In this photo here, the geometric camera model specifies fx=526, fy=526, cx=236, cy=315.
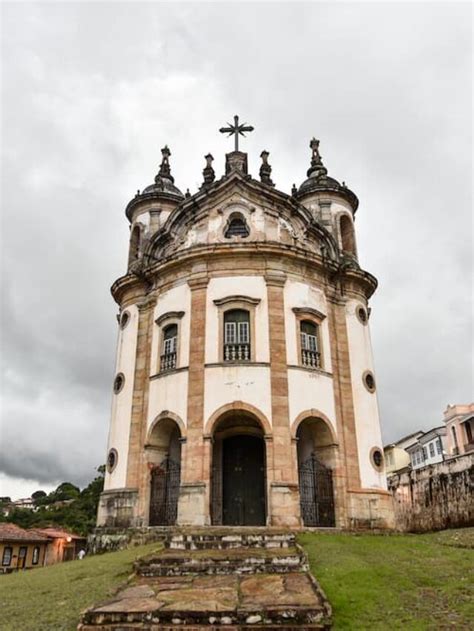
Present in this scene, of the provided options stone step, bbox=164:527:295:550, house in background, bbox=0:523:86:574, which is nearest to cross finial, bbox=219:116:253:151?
stone step, bbox=164:527:295:550

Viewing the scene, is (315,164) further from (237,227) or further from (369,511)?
(369,511)

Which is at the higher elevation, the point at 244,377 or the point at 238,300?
the point at 238,300

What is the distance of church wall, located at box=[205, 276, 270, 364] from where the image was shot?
57.7 ft

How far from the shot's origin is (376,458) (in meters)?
18.5

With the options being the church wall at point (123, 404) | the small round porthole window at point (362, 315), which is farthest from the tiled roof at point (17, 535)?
the small round porthole window at point (362, 315)

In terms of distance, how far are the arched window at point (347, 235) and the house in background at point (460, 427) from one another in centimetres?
2993

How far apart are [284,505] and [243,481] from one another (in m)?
2.87

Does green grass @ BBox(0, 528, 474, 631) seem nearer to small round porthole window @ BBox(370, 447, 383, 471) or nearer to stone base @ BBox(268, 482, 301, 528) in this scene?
stone base @ BBox(268, 482, 301, 528)

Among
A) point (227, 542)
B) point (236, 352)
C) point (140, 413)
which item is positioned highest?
point (236, 352)

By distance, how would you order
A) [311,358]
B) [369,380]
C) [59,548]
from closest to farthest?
[311,358], [369,380], [59,548]

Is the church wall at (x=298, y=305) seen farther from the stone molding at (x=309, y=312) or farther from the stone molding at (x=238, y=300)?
the stone molding at (x=238, y=300)

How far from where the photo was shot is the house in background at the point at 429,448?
165 ft

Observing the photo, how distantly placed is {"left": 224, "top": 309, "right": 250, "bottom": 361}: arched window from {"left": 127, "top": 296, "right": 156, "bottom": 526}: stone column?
10.8 feet

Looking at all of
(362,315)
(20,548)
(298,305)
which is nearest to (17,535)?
(20,548)
